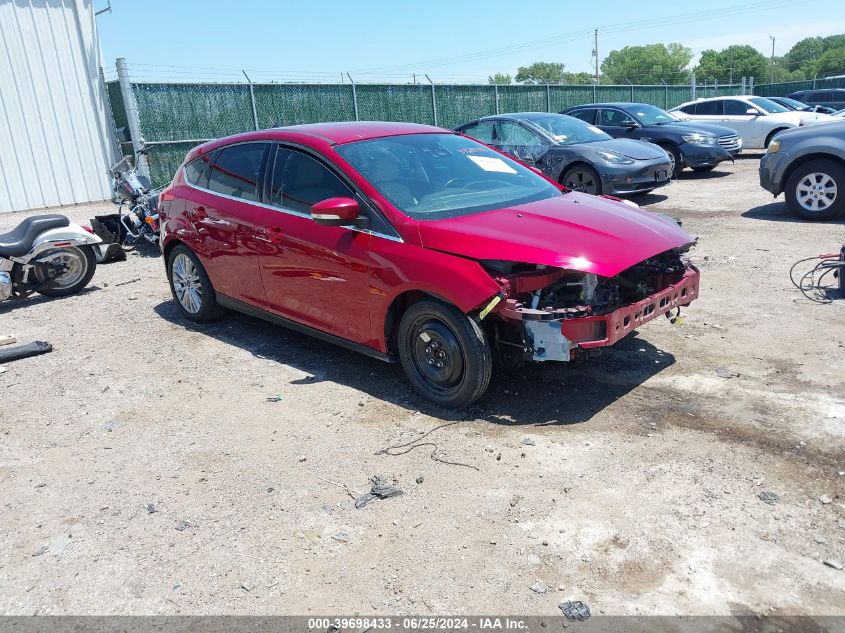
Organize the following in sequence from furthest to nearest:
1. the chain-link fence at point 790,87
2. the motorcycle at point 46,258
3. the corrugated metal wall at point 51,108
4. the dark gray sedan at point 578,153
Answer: the chain-link fence at point 790,87, the corrugated metal wall at point 51,108, the dark gray sedan at point 578,153, the motorcycle at point 46,258

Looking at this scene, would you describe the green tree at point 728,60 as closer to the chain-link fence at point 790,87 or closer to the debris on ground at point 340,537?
the chain-link fence at point 790,87

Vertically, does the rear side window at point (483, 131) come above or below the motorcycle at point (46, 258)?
above

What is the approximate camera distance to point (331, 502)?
367 cm

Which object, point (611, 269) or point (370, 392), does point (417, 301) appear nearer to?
point (370, 392)

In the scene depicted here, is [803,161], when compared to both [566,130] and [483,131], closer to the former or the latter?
[566,130]

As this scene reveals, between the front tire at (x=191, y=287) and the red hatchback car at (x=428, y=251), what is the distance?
303mm

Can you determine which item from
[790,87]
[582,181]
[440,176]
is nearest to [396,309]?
[440,176]

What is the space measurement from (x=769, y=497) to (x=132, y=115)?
13.9 metres

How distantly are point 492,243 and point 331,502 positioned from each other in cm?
175

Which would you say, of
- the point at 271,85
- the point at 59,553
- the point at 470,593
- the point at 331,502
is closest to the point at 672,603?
the point at 470,593

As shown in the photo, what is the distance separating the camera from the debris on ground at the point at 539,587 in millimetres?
2914

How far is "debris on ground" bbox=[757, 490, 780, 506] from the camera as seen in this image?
339 centimetres

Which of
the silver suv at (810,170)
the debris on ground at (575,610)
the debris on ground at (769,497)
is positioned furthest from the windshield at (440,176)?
the silver suv at (810,170)

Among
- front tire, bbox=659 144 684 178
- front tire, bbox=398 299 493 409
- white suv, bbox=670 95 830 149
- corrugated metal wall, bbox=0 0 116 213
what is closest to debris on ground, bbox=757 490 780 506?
front tire, bbox=398 299 493 409
